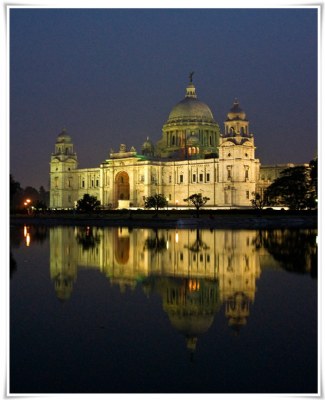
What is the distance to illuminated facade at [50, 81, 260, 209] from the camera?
71188mm

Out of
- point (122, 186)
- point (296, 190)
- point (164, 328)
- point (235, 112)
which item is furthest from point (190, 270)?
point (122, 186)

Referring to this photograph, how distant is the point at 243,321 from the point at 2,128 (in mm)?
5025

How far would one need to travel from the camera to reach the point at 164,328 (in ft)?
29.9

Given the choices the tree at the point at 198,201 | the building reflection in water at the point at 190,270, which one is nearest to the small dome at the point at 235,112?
the tree at the point at 198,201

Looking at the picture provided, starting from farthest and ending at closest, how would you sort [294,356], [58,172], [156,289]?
[58,172], [156,289], [294,356]

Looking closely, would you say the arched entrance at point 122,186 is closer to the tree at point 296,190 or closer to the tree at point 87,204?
the tree at point 87,204

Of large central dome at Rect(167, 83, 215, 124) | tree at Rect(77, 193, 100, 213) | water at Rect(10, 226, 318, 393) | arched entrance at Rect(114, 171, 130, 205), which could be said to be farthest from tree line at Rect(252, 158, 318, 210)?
water at Rect(10, 226, 318, 393)

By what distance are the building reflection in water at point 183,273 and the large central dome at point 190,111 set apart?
61643 millimetres

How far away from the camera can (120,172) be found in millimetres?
85188

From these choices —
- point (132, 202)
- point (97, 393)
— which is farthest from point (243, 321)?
point (132, 202)

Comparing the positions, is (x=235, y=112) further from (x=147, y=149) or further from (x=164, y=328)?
(x=164, y=328)

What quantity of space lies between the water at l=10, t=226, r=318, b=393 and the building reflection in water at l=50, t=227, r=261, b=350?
3cm
